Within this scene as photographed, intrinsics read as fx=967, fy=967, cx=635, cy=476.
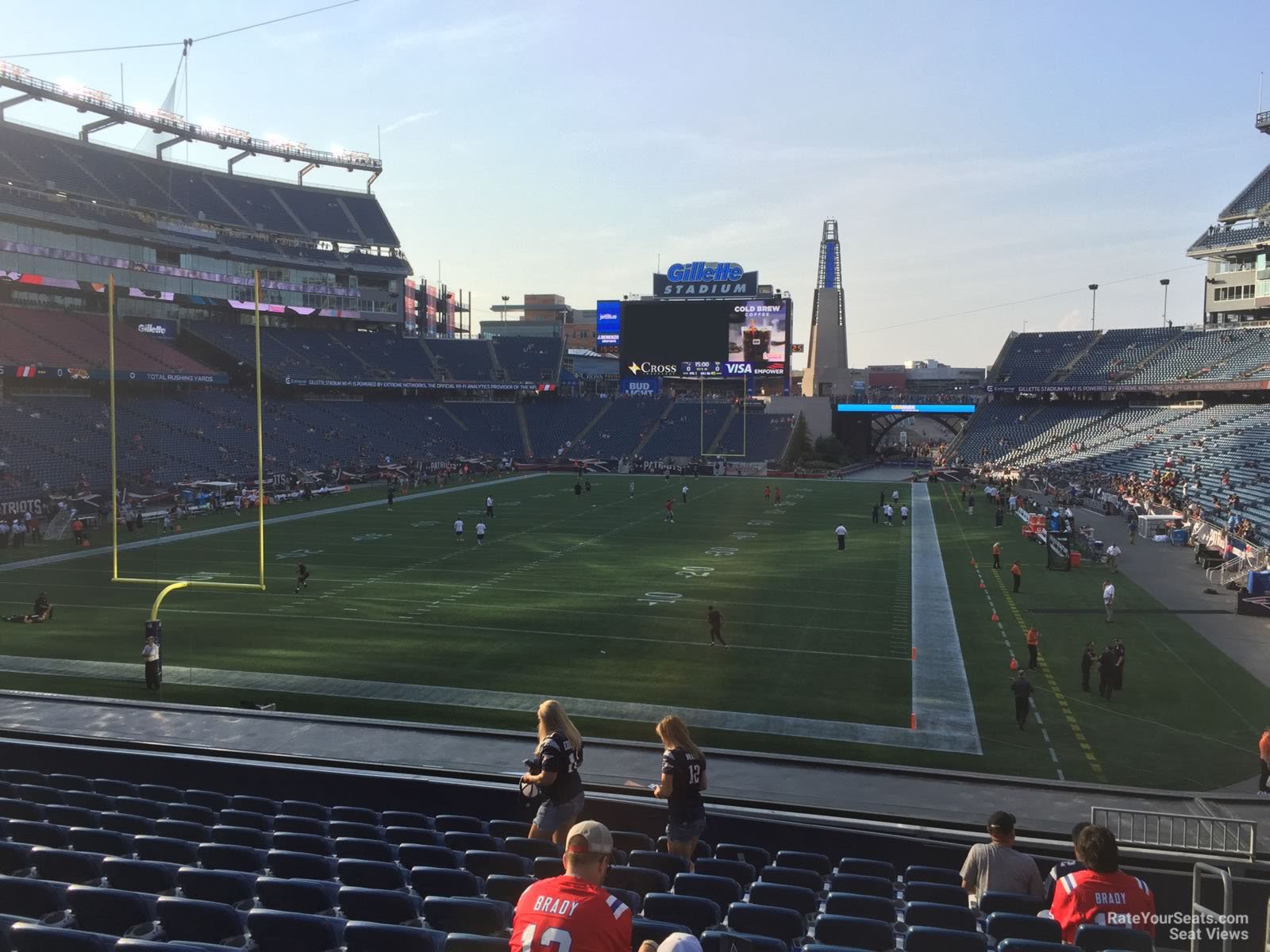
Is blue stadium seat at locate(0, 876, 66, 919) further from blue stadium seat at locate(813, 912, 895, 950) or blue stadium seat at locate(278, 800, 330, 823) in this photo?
blue stadium seat at locate(813, 912, 895, 950)

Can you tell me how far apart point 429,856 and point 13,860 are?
2.75 metres

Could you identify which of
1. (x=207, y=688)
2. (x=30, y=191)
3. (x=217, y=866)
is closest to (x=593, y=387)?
(x=30, y=191)

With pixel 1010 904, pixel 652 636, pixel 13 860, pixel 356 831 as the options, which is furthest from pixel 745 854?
pixel 652 636

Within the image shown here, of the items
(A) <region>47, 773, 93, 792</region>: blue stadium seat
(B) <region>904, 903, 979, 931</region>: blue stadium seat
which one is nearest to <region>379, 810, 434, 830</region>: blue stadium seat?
(A) <region>47, 773, 93, 792</region>: blue stadium seat

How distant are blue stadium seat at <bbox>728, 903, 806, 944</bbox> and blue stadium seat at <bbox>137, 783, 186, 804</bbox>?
6253 mm

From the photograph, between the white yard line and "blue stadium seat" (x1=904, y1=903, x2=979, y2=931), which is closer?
"blue stadium seat" (x1=904, y1=903, x2=979, y2=931)

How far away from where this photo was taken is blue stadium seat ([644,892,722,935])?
5.49m

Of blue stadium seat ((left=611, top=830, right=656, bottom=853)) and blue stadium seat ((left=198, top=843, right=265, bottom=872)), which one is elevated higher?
blue stadium seat ((left=198, top=843, right=265, bottom=872))

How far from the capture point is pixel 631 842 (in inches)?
312

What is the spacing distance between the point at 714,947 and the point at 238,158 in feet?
279

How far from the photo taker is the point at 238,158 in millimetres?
78188

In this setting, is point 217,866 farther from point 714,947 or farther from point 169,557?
point 169,557

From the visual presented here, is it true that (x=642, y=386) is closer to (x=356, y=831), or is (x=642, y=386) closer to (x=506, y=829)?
(x=506, y=829)

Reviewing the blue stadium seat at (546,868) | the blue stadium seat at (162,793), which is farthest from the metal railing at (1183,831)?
the blue stadium seat at (162,793)
